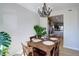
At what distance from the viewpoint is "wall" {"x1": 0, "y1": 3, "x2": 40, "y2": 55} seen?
1.86 m

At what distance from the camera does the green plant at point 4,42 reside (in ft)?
6.16

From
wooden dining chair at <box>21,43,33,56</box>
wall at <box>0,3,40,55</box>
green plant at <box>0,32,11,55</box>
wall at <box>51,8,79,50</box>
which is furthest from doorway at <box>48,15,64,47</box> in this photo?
green plant at <box>0,32,11,55</box>

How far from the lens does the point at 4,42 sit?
6.19 feet

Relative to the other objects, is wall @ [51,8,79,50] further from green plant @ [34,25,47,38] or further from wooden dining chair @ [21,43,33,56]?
wooden dining chair @ [21,43,33,56]

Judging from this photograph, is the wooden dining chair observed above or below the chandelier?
below

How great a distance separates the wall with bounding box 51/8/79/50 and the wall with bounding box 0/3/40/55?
41 centimetres

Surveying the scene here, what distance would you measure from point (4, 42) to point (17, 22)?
37 cm

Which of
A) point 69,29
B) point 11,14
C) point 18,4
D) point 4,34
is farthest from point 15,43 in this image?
point 69,29

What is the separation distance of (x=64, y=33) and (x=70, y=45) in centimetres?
21

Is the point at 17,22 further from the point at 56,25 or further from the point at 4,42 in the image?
the point at 56,25

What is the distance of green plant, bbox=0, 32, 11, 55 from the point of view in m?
1.88

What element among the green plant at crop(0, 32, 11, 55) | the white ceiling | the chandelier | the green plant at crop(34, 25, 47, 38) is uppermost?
the white ceiling

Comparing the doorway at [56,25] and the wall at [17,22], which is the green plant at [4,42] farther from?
the doorway at [56,25]

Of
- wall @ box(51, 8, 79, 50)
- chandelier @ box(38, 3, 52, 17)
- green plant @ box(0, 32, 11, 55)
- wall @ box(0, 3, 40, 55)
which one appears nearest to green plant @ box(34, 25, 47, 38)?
wall @ box(0, 3, 40, 55)
